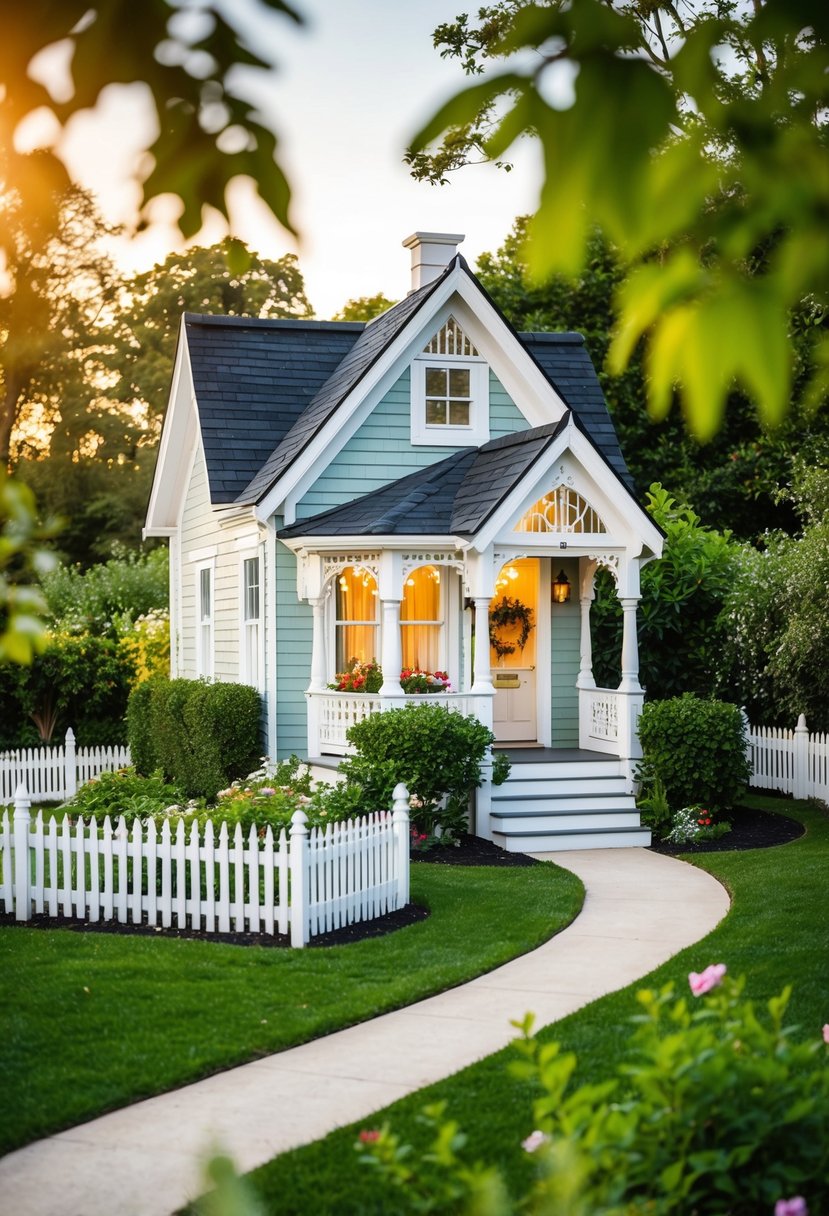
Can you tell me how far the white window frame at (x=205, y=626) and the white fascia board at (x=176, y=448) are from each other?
2035 millimetres

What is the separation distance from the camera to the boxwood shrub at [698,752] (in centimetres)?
1612

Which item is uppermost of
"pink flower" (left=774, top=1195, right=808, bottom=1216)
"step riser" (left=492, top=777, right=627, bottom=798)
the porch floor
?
"pink flower" (left=774, top=1195, right=808, bottom=1216)

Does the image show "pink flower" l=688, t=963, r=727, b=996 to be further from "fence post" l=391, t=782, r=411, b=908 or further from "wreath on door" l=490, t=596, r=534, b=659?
"wreath on door" l=490, t=596, r=534, b=659

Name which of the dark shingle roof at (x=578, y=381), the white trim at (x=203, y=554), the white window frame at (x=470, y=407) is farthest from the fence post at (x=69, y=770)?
the dark shingle roof at (x=578, y=381)

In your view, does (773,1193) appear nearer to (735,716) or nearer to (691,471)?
(735,716)

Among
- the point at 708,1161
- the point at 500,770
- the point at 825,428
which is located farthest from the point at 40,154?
the point at 825,428

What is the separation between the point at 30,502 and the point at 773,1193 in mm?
2911

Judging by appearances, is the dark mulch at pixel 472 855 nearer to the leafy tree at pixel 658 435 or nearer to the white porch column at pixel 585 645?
the white porch column at pixel 585 645

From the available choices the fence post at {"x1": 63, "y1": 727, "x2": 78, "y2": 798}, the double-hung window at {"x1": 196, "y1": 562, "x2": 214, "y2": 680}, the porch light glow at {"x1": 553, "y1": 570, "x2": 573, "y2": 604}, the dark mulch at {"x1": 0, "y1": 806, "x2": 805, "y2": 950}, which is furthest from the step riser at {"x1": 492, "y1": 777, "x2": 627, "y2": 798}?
the fence post at {"x1": 63, "y1": 727, "x2": 78, "y2": 798}

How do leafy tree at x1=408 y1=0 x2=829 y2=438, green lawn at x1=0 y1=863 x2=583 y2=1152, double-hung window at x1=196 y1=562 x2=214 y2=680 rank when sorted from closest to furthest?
1. leafy tree at x1=408 y1=0 x2=829 y2=438
2. green lawn at x1=0 y1=863 x2=583 y2=1152
3. double-hung window at x1=196 y1=562 x2=214 y2=680

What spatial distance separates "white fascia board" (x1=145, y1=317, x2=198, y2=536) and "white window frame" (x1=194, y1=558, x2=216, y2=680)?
2035 mm

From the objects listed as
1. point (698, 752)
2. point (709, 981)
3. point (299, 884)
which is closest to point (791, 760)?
point (698, 752)

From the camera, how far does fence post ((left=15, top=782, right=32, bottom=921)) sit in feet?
36.7

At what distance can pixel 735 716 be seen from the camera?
1633cm
